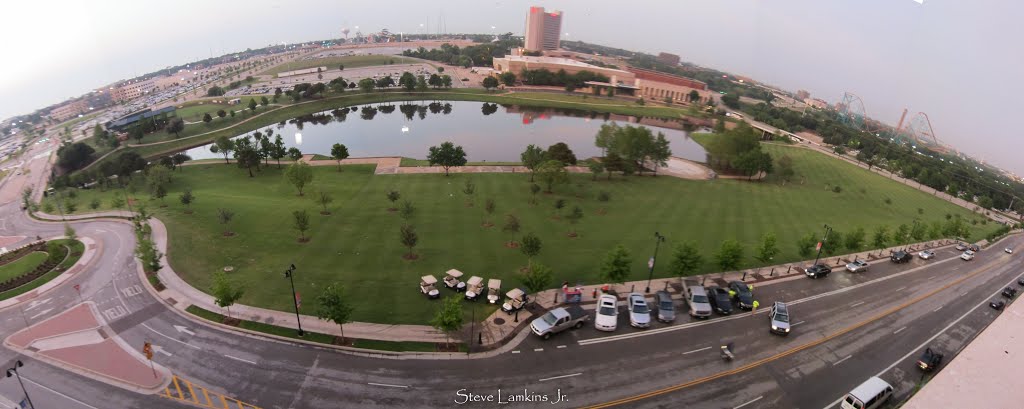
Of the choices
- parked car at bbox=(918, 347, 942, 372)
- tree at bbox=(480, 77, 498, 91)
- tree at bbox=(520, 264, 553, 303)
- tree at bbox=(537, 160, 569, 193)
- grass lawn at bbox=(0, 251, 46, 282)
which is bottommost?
grass lawn at bbox=(0, 251, 46, 282)

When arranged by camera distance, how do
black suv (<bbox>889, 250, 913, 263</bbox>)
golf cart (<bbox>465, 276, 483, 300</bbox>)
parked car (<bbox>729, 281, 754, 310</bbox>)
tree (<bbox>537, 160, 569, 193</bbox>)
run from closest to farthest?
golf cart (<bbox>465, 276, 483, 300</bbox>) < parked car (<bbox>729, 281, 754, 310</bbox>) < black suv (<bbox>889, 250, 913, 263</bbox>) < tree (<bbox>537, 160, 569, 193</bbox>)

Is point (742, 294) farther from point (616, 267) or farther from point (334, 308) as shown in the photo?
point (334, 308)

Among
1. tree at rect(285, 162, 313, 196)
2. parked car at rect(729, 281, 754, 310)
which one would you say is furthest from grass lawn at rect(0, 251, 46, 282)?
parked car at rect(729, 281, 754, 310)

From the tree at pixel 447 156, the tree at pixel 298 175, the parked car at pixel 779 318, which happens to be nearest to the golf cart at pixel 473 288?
the parked car at pixel 779 318

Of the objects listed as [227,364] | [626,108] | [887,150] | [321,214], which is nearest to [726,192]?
[321,214]

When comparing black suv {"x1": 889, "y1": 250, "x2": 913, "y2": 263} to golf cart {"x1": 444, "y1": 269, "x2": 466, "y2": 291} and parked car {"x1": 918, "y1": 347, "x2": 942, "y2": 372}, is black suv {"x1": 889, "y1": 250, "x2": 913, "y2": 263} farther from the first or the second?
golf cart {"x1": 444, "y1": 269, "x2": 466, "y2": 291}

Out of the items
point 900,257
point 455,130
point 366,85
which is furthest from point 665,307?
point 366,85

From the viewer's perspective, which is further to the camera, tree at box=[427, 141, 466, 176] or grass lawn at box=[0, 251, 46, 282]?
tree at box=[427, 141, 466, 176]
